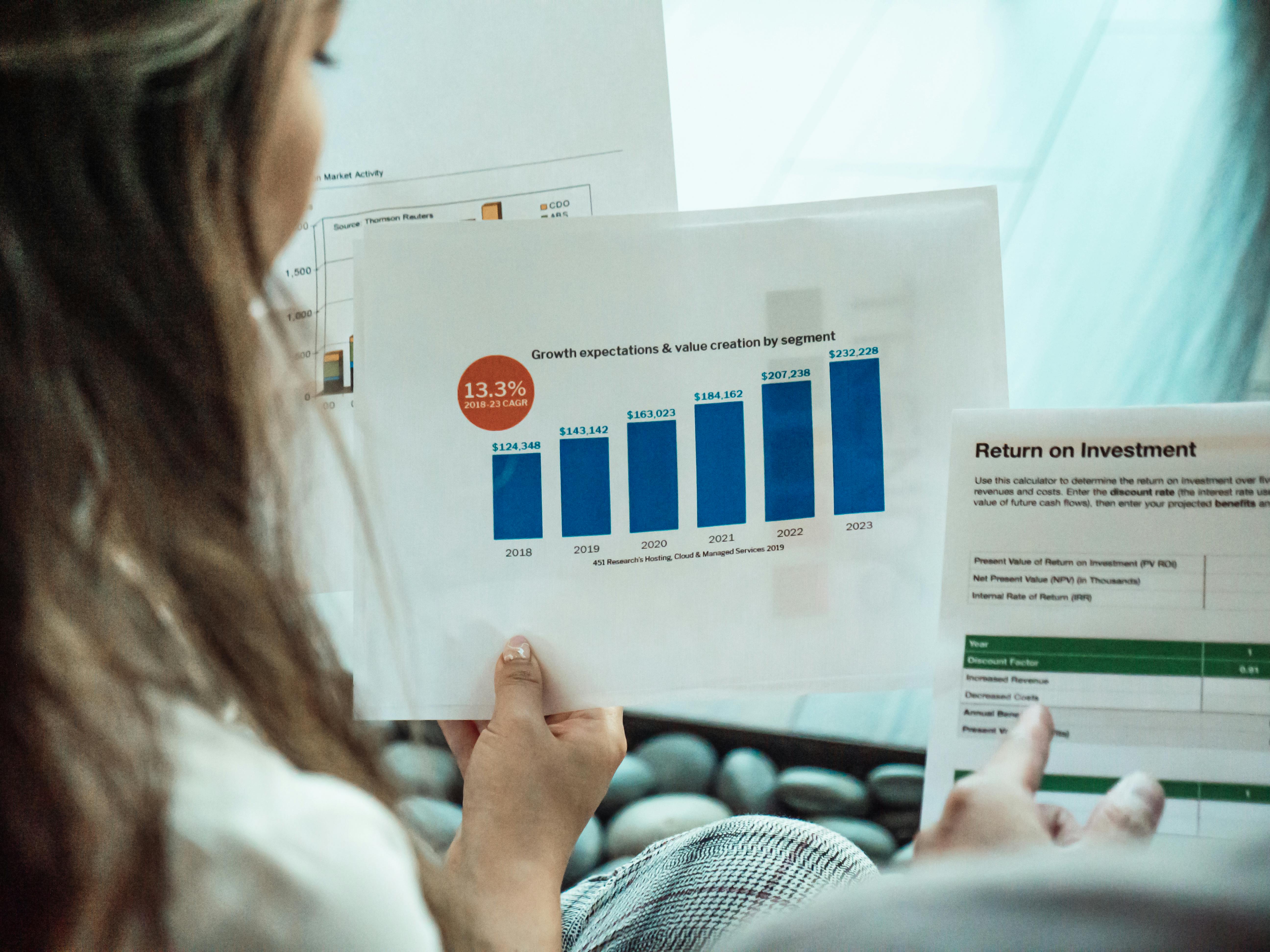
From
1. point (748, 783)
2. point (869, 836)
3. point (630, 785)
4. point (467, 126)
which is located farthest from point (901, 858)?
point (467, 126)

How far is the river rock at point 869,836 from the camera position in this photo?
814 mm

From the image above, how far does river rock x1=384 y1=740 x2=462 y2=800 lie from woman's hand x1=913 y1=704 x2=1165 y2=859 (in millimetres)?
390

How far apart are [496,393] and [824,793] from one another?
517mm

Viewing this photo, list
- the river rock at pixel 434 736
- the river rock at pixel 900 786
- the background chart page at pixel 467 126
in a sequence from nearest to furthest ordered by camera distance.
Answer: the background chart page at pixel 467 126
the river rock at pixel 434 736
the river rock at pixel 900 786

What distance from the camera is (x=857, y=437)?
53 cm

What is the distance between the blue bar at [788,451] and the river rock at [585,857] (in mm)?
448

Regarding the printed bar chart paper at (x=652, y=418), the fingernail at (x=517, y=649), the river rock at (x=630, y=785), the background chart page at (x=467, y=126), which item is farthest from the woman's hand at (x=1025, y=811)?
the river rock at (x=630, y=785)

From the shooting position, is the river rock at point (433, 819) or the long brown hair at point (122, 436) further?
the river rock at point (433, 819)

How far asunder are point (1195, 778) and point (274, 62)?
516 mm

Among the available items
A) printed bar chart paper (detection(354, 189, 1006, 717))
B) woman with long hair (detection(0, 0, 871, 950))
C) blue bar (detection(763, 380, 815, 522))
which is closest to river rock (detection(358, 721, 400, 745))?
printed bar chart paper (detection(354, 189, 1006, 717))

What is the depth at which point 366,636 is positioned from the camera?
52 centimetres

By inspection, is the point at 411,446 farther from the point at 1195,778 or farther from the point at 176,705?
the point at 1195,778

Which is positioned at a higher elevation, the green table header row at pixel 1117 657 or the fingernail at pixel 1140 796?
the green table header row at pixel 1117 657

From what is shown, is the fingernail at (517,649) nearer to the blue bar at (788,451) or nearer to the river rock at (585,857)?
the blue bar at (788,451)
